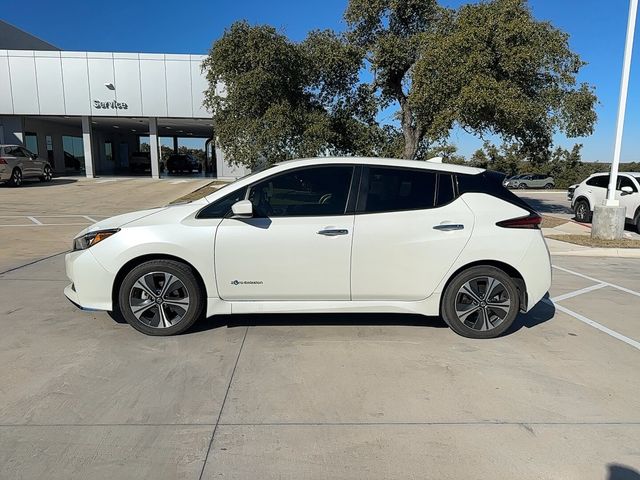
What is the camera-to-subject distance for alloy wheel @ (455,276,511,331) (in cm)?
466

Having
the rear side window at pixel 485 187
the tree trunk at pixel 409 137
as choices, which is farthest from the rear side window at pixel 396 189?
the tree trunk at pixel 409 137

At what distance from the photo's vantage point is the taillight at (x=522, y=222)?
4637 millimetres

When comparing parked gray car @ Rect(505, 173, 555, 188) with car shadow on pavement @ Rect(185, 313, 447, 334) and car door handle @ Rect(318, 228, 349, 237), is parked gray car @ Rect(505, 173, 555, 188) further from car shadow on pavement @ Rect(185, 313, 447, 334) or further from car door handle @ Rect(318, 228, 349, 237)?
car door handle @ Rect(318, 228, 349, 237)

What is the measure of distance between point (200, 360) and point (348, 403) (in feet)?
4.68

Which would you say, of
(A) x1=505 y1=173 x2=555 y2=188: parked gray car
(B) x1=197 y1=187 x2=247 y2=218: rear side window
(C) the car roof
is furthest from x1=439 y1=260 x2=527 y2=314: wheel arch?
(A) x1=505 y1=173 x2=555 y2=188: parked gray car

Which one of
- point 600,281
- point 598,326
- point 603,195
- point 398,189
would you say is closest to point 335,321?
point 398,189

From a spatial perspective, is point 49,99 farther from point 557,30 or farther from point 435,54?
point 557,30

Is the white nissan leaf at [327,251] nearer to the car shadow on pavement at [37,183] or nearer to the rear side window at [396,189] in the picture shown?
the rear side window at [396,189]

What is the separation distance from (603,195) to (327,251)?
13.2m

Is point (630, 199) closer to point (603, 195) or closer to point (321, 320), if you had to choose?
point (603, 195)

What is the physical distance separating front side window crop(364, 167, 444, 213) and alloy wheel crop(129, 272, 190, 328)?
77.3 inches

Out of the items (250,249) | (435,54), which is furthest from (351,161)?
(435,54)

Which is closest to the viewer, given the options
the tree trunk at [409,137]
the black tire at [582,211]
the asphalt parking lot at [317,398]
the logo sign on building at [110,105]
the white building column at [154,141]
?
the asphalt parking lot at [317,398]

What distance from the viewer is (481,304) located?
468cm
